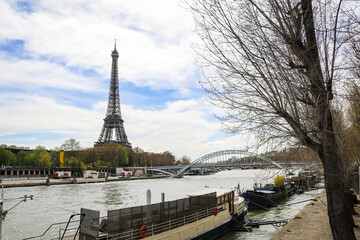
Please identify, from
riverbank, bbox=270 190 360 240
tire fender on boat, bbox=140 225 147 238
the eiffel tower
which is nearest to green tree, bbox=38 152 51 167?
the eiffel tower

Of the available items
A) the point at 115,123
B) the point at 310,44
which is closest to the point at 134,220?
the point at 310,44

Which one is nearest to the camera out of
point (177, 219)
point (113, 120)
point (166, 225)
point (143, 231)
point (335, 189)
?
point (335, 189)

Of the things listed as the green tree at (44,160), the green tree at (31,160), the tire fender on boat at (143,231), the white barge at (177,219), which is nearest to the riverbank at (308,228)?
the white barge at (177,219)

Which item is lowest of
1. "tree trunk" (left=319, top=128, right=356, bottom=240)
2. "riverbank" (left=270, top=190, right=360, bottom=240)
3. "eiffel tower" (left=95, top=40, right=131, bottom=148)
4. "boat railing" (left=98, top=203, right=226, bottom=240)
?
"riverbank" (left=270, top=190, right=360, bottom=240)

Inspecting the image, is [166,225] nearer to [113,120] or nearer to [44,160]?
[44,160]

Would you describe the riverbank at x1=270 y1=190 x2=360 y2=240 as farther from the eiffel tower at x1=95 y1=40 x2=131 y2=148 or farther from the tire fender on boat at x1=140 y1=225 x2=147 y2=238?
the eiffel tower at x1=95 y1=40 x2=131 y2=148

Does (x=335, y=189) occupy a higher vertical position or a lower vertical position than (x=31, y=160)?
lower

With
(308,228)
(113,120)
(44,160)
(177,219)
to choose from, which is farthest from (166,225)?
(113,120)

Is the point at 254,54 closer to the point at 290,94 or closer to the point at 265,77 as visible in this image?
the point at 265,77

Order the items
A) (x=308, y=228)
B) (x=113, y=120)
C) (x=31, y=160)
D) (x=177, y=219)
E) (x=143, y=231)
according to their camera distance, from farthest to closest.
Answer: (x=113, y=120), (x=31, y=160), (x=308, y=228), (x=177, y=219), (x=143, y=231)
